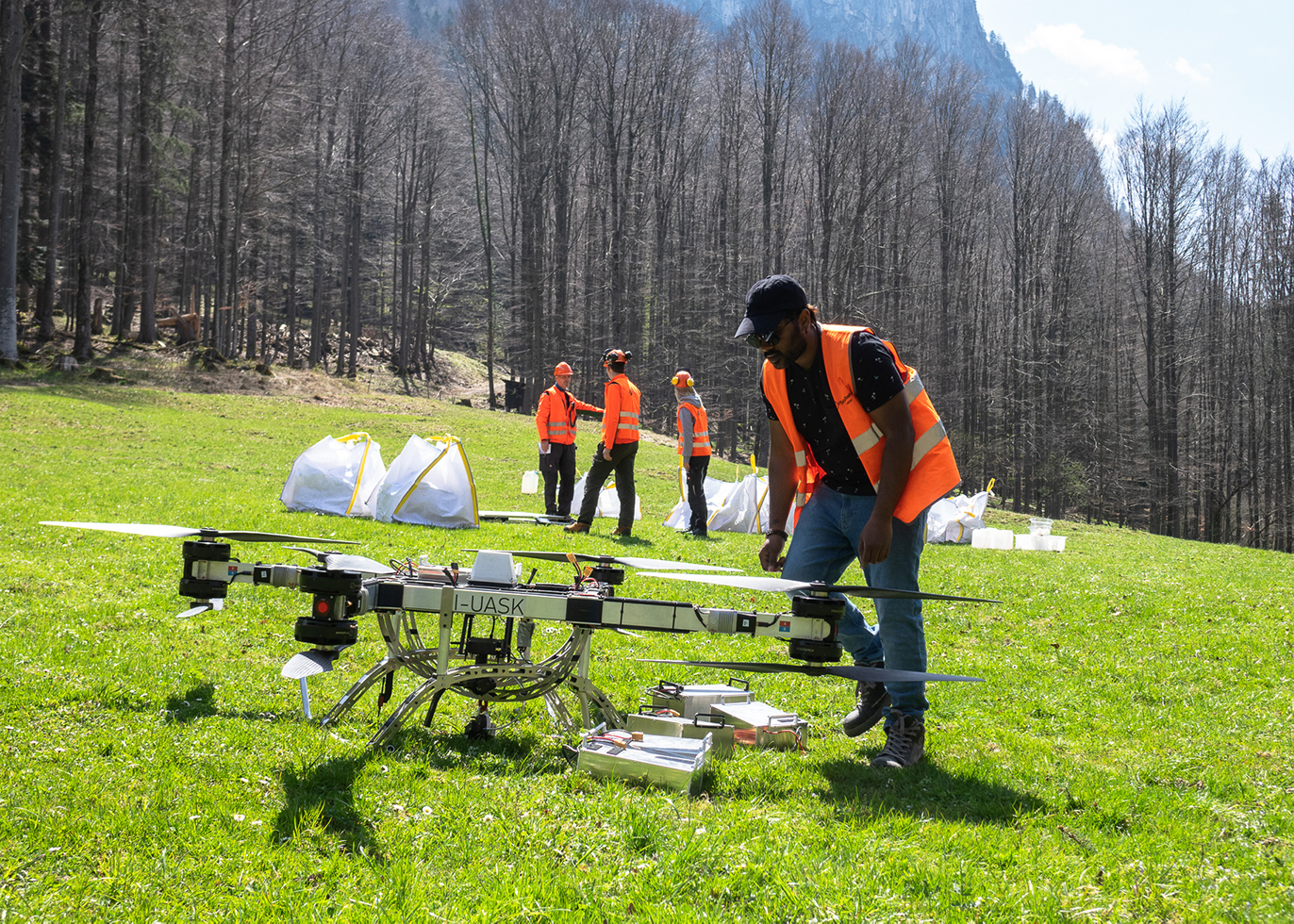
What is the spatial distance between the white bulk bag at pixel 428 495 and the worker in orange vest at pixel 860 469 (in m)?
8.04

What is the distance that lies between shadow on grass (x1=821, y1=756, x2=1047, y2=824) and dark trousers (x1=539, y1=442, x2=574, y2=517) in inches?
384

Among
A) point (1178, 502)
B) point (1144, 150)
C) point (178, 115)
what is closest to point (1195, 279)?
point (1144, 150)

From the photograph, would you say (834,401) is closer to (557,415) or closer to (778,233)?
(557,415)

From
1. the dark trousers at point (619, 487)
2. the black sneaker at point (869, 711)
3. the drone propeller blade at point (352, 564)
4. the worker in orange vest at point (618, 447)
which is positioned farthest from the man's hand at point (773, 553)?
the dark trousers at point (619, 487)

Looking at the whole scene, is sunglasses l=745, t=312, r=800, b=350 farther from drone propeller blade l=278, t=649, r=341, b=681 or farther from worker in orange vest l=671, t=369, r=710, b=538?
worker in orange vest l=671, t=369, r=710, b=538

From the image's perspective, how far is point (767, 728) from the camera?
166 inches

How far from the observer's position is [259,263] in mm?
42719

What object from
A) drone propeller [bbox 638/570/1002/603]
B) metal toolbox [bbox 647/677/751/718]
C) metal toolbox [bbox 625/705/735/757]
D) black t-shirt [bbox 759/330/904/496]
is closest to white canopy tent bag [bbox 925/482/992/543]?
metal toolbox [bbox 647/677/751/718]

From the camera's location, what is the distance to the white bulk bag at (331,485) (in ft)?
39.2

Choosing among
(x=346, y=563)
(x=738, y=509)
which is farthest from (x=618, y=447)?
(x=346, y=563)

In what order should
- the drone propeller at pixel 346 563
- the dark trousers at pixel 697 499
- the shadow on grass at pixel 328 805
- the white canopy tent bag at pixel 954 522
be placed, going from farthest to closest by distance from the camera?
the white canopy tent bag at pixel 954 522 < the dark trousers at pixel 697 499 < the drone propeller at pixel 346 563 < the shadow on grass at pixel 328 805

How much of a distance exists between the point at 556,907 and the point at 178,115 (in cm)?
3378

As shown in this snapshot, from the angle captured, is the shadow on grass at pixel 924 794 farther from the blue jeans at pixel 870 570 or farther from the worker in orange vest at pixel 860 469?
the blue jeans at pixel 870 570

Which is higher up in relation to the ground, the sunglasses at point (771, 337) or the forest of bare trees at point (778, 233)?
the forest of bare trees at point (778, 233)
